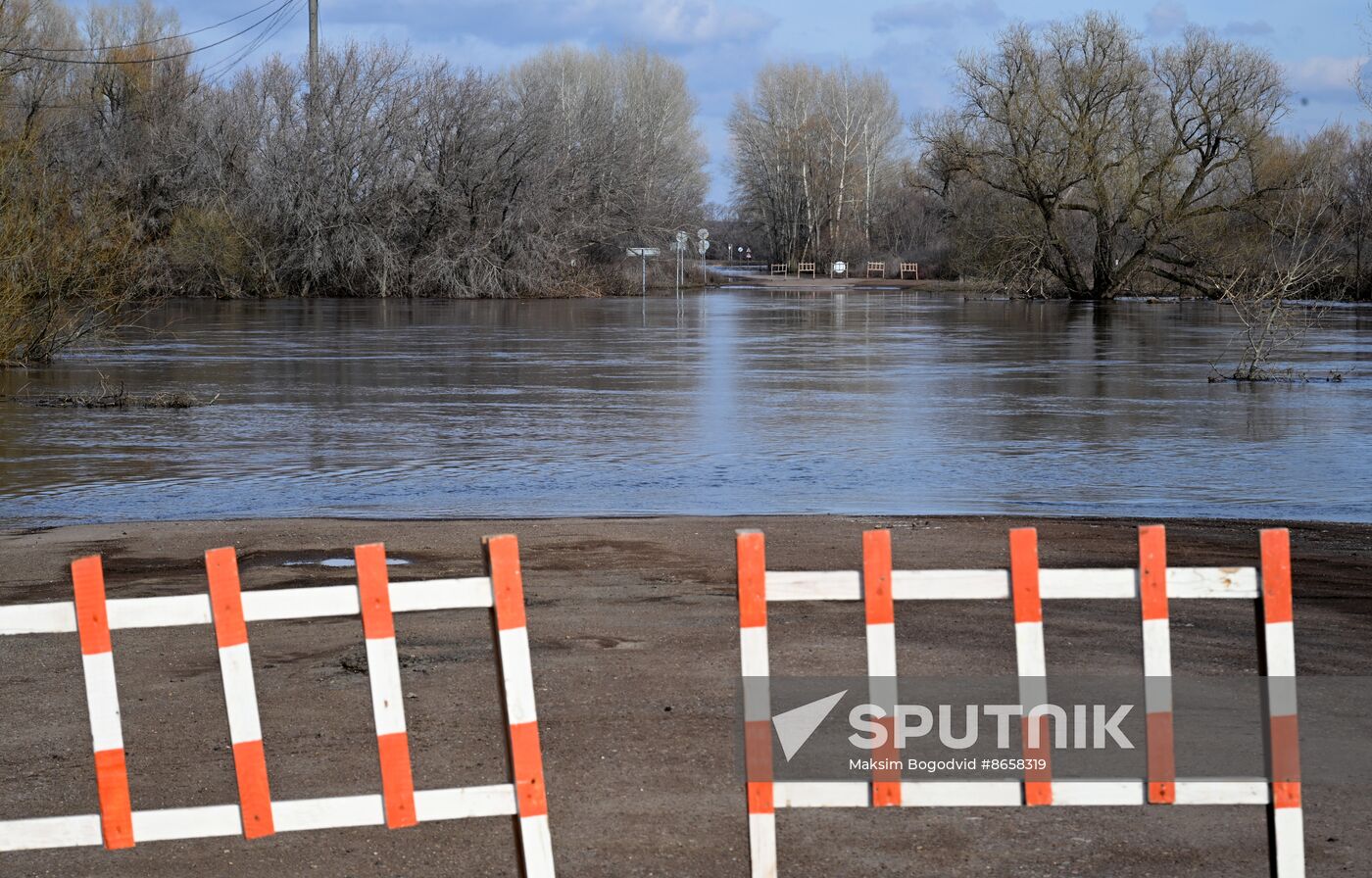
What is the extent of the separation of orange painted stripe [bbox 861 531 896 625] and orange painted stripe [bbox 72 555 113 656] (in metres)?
1.98

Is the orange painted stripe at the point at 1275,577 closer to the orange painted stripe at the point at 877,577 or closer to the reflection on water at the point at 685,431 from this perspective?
the orange painted stripe at the point at 877,577

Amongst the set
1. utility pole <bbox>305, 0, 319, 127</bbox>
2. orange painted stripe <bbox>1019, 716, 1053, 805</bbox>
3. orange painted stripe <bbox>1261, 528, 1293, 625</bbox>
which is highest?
utility pole <bbox>305, 0, 319, 127</bbox>

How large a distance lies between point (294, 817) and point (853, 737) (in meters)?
2.39

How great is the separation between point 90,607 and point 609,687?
10.5 feet

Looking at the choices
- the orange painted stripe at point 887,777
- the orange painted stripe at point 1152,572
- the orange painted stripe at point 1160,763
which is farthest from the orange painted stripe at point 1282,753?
the orange painted stripe at point 887,777

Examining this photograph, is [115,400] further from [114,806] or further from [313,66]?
[313,66]

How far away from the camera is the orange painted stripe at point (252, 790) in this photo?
430 centimetres

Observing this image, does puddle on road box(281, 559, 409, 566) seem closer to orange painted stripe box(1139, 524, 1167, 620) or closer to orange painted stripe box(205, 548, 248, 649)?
orange painted stripe box(205, 548, 248, 649)

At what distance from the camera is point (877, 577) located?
13.6ft

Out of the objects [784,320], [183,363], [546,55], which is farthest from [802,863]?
[546,55]

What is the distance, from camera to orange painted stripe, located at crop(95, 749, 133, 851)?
14.1 feet

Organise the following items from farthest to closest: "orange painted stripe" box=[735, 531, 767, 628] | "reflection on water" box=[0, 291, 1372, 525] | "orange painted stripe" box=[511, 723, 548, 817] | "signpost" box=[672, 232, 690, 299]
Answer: "signpost" box=[672, 232, 690, 299] < "reflection on water" box=[0, 291, 1372, 525] < "orange painted stripe" box=[511, 723, 548, 817] < "orange painted stripe" box=[735, 531, 767, 628]

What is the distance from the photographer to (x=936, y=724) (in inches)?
252

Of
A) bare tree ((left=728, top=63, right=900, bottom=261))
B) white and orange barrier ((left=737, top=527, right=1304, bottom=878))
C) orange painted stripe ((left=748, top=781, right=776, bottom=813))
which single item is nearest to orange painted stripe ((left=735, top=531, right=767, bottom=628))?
white and orange barrier ((left=737, top=527, right=1304, bottom=878))
